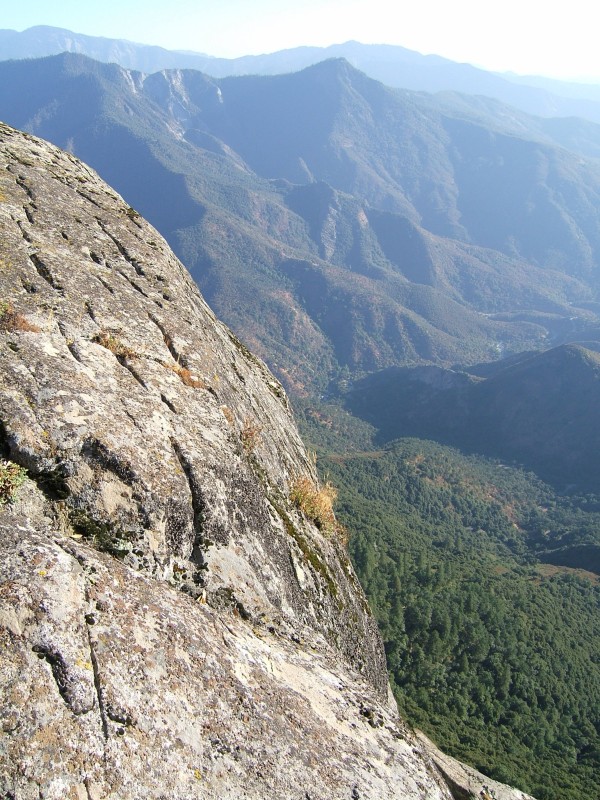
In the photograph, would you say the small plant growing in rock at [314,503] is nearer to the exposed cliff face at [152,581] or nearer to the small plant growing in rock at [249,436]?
the exposed cliff face at [152,581]

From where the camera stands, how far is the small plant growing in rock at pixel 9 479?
7977mm

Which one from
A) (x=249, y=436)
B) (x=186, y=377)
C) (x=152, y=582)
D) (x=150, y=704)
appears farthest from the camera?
(x=249, y=436)

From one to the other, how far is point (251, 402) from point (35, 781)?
1145cm

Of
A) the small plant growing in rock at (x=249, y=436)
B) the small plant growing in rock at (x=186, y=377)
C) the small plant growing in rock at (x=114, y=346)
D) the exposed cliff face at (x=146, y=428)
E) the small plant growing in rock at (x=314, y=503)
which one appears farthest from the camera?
the small plant growing in rock at (x=314, y=503)

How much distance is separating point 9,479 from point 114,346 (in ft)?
14.3

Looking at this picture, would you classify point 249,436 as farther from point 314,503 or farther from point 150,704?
point 150,704

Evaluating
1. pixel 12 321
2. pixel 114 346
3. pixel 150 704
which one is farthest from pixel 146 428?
pixel 150 704

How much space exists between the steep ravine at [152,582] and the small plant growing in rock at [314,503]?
324 millimetres

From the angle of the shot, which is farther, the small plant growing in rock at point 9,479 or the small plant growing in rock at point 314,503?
the small plant growing in rock at point 314,503

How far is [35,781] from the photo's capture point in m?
5.33

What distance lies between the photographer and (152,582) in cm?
827

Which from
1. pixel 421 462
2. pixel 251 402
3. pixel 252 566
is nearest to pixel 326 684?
pixel 252 566

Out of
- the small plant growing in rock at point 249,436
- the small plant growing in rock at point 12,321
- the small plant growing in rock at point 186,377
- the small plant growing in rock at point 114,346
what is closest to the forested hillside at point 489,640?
the small plant growing in rock at point 249,436

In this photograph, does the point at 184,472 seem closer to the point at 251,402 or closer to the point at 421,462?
the point at 251,402
